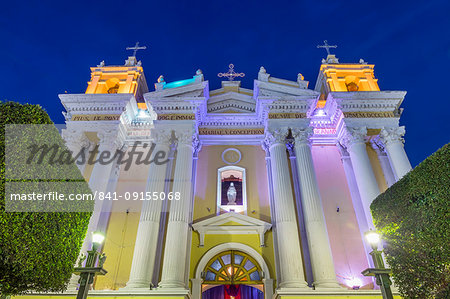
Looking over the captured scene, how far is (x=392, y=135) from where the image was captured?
15672 mm

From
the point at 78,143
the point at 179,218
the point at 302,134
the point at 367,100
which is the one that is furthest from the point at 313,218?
the point at 78,143

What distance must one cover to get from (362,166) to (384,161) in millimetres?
2283

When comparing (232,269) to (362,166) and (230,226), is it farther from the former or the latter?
(362,166)

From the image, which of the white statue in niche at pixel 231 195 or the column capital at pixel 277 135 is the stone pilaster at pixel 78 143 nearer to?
the white statue in niche at pixel 231 195

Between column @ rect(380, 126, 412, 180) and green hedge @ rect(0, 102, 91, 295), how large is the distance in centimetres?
1402

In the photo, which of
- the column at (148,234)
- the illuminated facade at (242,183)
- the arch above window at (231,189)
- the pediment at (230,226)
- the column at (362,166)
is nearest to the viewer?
the column at (148,234)

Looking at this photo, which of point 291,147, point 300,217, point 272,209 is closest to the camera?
point 300,217

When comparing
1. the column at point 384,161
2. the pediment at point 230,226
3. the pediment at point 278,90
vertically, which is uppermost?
the pediment at point 278,90

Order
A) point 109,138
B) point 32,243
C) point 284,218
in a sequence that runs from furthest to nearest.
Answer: point 109,138 → point 284,218 → point 32,243

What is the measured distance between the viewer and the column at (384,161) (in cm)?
1535

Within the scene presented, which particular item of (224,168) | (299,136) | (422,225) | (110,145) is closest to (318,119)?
(299,136)

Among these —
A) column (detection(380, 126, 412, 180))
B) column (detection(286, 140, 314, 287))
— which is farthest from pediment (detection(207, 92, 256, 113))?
column (detection(380, 126, 412, 180))

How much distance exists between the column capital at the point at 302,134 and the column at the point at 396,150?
3.89 m

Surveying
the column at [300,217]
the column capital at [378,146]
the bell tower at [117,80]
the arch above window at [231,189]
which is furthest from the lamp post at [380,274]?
the bell tower at [117,80]
